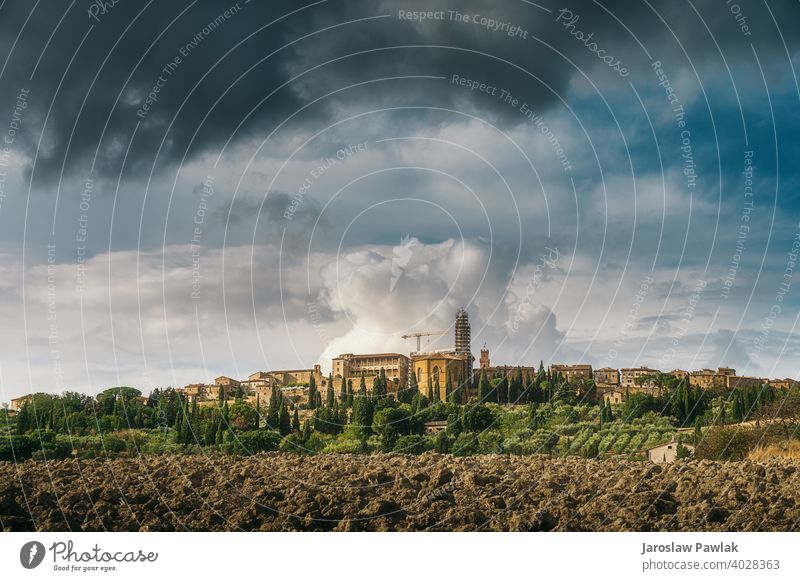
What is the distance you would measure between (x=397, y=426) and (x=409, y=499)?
19933 millimetres

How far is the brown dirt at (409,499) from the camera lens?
18.4 meters

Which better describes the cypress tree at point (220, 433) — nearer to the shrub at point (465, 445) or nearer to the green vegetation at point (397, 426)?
the green vegetation at point (397, 426)

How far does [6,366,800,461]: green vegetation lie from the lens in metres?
35.4

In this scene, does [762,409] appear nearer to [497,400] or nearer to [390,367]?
[497,400]

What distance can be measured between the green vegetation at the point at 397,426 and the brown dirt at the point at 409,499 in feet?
36.4

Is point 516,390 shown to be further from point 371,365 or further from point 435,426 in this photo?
point 371,365

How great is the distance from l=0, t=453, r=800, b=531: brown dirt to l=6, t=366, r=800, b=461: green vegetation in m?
11.1

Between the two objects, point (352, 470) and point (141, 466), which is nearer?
point (352, 470)

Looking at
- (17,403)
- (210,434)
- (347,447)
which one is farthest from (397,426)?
(17,403)

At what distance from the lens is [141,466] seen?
25.3 m

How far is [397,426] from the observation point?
39.7 metres

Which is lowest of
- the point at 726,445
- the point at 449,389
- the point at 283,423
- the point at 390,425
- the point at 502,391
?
the point at 726,445
